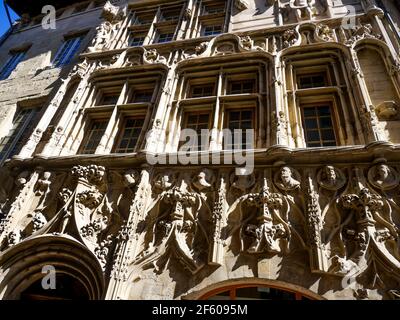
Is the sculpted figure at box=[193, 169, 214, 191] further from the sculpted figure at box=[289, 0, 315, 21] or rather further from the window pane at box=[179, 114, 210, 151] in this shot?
the sculpted figure at box=[289, 0, 315, 21]

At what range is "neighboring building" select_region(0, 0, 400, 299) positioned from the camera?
3.93 m

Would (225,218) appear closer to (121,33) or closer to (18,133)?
(18,133)

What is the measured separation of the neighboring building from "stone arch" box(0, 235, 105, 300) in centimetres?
3

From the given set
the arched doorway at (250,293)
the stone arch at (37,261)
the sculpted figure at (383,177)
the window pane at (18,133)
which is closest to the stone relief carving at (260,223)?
the arched doorway at (250,293)

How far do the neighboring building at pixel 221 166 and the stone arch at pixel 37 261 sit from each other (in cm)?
3

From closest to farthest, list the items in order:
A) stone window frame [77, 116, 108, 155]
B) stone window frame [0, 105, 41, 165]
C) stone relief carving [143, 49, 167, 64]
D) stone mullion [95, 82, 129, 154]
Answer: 1. stone mullion [95, 82, 129, 154]
2. stone window frame [77, 116, 108, 155]
3. stone window frame [0, 105, 41, 165]
4. stone relief carving [143, 49, 167, 64]

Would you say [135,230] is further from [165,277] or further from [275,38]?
[275,38]

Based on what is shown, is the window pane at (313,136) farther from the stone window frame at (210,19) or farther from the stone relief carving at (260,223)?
the stone window frame at (210,19)

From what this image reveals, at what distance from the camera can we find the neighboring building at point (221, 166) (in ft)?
12.9

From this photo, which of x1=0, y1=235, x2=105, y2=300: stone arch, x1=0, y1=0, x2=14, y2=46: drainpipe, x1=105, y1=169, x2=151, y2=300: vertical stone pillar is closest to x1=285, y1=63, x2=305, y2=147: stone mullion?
x1=105, y1=169, x2=151, y2=300: vertical stone pillar

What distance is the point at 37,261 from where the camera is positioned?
4.95m

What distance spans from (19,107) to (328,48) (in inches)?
372

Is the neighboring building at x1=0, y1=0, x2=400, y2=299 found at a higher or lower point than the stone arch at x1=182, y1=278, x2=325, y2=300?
higher

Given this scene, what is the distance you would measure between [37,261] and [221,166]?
378 centimetres
